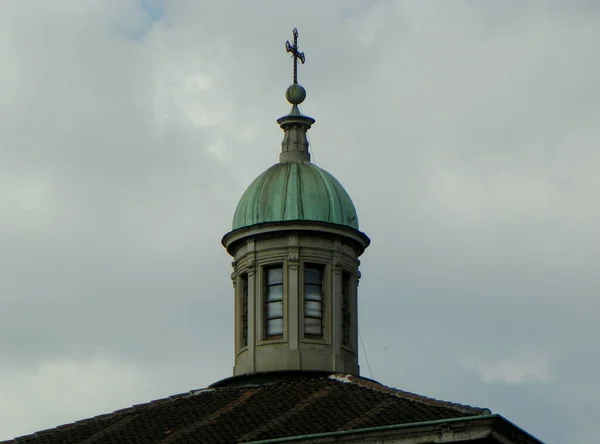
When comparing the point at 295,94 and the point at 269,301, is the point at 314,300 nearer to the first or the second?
the point at 269,301

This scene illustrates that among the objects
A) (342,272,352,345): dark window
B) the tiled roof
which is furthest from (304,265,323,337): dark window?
the tiled roof

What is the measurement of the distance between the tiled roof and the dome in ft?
15.7

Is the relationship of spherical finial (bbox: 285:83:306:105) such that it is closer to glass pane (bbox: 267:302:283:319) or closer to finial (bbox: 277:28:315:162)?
finial (bbox: 277:28:315:162)

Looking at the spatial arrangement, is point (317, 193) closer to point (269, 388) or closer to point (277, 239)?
point (277, 239)

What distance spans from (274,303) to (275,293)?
287 mm

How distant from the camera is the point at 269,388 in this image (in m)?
53.9

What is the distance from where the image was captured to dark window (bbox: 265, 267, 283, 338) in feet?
185

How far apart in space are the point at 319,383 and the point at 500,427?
8445 millimetres

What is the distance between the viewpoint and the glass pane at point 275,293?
56.6 meters

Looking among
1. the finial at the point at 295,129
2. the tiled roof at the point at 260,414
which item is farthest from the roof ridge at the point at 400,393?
the finial at the point at 295,129

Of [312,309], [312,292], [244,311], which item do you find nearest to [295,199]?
[312,292]

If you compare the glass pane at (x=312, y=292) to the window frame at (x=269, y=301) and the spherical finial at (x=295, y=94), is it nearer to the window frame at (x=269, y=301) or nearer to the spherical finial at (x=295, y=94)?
the window frame at (x=269, y=301)

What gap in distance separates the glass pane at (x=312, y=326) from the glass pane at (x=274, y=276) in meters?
1.30

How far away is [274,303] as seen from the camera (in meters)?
56.6
